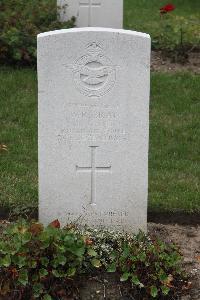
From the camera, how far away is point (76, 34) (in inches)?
197

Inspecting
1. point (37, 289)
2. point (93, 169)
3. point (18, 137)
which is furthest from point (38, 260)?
point (18, 137)

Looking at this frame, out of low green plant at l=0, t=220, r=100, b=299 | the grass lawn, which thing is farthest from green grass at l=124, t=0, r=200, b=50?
low green plant at l=0, t=220, r=100, b=299

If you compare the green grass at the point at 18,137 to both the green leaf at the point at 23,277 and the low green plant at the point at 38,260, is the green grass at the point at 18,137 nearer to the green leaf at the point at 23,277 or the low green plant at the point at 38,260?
the low green plant at the point at 38,260

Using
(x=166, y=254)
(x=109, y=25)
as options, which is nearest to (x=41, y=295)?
(x=166, y=254)

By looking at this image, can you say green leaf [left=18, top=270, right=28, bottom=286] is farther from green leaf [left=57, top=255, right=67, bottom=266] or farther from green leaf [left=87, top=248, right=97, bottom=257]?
green leaf [left=87, top=248, right=97, bottom=257]

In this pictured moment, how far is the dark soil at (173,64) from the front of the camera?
996 cm

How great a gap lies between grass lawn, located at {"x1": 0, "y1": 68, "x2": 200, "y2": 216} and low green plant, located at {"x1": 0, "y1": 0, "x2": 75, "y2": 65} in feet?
0.83

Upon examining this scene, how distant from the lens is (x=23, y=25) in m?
10.2

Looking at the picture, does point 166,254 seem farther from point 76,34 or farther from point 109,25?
point 109,25

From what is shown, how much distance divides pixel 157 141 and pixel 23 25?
3367 mm

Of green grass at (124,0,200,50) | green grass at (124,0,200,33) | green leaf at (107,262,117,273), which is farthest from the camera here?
green grass at (124,0,200,33)

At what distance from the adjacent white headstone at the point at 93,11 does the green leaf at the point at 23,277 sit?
6.70 m

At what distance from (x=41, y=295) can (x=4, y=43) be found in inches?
215

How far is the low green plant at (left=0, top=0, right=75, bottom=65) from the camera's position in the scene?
959 cm
